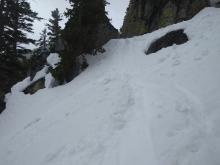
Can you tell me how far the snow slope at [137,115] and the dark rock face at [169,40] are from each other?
1.75ft

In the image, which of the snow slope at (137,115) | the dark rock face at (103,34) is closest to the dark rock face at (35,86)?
the snow slope at (137,115)

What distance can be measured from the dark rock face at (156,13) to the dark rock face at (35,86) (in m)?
10.6

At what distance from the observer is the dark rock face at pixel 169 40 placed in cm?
1355

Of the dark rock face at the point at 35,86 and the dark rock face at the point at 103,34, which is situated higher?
the dark rock face at the point at 103,34

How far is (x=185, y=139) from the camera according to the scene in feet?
20.2

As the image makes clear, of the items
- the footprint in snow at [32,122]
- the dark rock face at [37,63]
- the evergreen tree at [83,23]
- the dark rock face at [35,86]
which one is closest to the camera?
the footprint in snow at [32,122]

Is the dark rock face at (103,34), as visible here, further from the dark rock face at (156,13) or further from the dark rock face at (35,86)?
the dark rock face at (35,86)

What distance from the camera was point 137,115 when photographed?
8.09 metres

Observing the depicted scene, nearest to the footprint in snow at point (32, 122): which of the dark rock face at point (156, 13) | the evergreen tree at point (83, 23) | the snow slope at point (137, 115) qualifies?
the snow slope at point (137, 115)

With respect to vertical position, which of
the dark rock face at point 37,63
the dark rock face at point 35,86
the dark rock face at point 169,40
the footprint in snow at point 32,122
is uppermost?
the dark rock face at point 169,40

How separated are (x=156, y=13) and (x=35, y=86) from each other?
40.4 feet

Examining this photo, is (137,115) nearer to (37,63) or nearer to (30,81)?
(30,81)

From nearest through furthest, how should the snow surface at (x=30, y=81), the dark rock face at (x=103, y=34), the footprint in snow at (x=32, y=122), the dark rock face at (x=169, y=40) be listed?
the footprint in snow at (x=32, y=122)
the dark rock face at (x=169, y=40)
the dark rock face at (x=103, y=34)
the snow surface at (x=30, y=81)

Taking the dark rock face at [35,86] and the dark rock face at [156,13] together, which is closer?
the dark rock face at [35,86]
